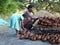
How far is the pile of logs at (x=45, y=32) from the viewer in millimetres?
3595

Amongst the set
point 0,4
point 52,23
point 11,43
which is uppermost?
point 0,4

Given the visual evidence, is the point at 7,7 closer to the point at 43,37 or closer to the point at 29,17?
the point at 43,37

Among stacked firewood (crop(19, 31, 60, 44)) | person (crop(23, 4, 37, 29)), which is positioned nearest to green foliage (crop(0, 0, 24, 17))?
stacked firewood (crop(19, 31, 60, 44))

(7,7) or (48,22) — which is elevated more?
(7,7)

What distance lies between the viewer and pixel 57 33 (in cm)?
388

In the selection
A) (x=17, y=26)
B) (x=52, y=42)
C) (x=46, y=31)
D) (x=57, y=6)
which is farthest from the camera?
(x=57, y=6)

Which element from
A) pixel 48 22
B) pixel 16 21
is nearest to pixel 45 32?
pixel 48 22

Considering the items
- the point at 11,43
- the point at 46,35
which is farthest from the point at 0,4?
the point at 46,35

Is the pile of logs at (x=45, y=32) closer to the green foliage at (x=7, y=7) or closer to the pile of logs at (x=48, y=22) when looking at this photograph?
the pile of logs at (x=48, y=22)

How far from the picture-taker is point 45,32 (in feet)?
13.2

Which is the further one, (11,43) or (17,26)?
(17,26)

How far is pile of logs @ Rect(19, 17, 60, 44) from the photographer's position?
3.59 meters

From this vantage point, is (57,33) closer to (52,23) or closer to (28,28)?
(52,23)

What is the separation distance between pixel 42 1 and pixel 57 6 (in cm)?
67
